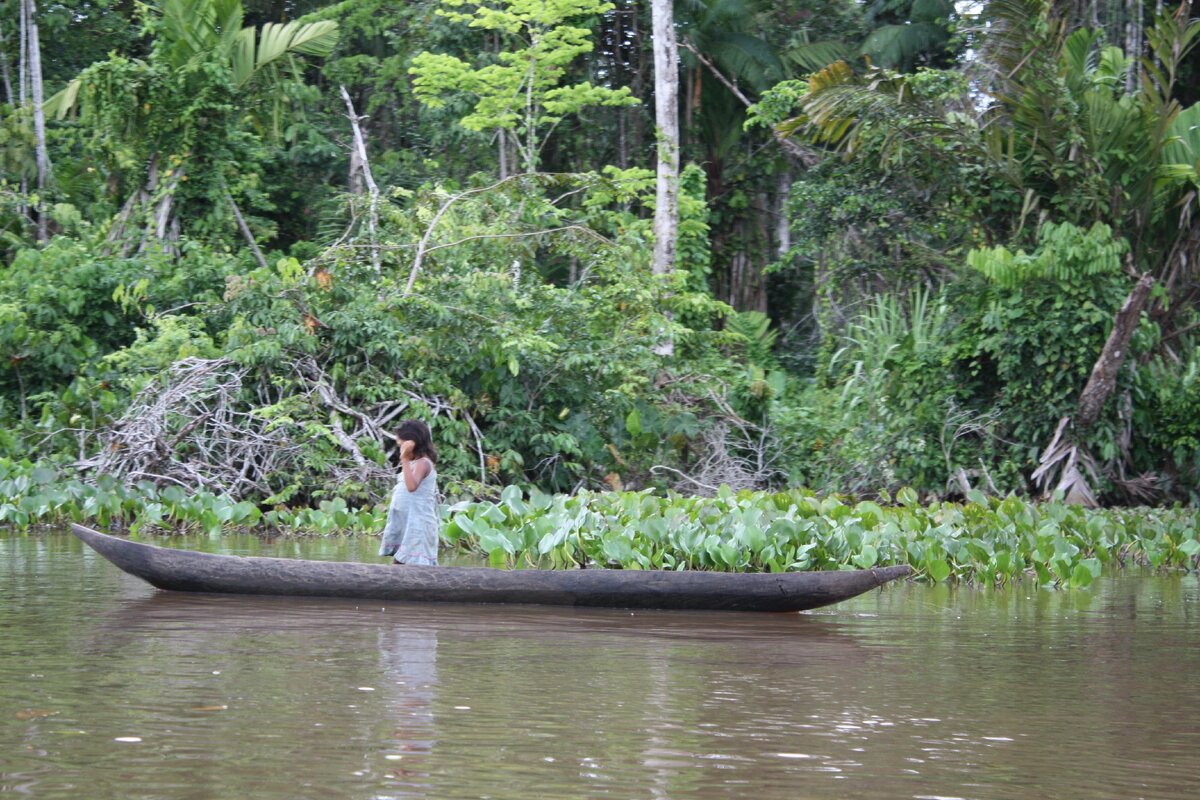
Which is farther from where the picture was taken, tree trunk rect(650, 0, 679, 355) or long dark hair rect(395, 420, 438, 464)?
tree trunk rect(650, 0, 679, 355)

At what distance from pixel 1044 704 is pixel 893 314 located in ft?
31.3

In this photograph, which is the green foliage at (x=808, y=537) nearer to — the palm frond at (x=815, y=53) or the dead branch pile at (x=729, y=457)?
the dead branch pile at (x=729, y=457)

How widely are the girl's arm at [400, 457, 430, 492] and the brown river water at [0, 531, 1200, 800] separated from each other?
27.4 inches

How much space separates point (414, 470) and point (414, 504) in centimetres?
23

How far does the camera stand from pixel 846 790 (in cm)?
343

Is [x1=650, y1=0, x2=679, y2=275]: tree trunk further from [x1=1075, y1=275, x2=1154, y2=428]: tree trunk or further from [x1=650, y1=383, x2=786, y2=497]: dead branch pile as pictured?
[x1=1075, y1=275, x2=1154, y2=428]: tree trunk

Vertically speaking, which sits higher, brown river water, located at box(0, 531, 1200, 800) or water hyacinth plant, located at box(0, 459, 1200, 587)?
water hyacinth plant, located at box(0, 459, 1200, 587)

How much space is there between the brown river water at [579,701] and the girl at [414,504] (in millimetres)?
551

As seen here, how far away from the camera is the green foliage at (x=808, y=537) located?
8.14 meters

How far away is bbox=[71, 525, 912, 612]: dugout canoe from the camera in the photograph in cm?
674

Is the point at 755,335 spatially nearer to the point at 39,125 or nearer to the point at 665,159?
the point at 665,159

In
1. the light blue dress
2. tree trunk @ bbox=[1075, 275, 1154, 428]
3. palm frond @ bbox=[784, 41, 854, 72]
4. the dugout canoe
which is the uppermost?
palm frond @ bbox=[784, 41, 854, 72]

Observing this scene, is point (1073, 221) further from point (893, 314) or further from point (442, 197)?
point (442, 197)

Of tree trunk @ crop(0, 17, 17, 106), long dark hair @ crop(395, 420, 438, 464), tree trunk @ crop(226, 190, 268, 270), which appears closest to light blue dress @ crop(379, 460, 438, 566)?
long dark hair @ crop(395, 420, 438, 464)
